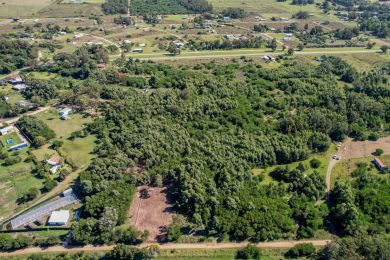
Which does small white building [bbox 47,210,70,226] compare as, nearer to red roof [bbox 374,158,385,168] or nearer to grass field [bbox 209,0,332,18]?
red roof [bbox 374,158,385,168]

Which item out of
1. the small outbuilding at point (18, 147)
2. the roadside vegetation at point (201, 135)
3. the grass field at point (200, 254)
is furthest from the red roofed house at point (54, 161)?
the grass field at point (200, 254)

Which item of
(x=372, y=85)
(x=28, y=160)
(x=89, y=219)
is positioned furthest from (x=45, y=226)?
(x=372, y=85)

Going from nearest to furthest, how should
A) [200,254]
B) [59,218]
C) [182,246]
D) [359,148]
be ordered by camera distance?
1. [200,254]
2. [182,246]
3. [59,218]
4. [359,148]

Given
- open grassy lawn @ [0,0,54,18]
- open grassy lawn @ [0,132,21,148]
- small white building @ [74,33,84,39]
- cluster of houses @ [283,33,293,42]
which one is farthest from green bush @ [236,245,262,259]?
open grassy lawn @ [0,0,54,18]

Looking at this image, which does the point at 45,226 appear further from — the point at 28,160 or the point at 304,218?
the point at 304,218

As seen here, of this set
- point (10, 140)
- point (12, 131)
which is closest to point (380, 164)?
point (10, 140)

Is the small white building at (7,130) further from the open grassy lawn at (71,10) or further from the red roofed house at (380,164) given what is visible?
the open grassy lawn at (71,10)

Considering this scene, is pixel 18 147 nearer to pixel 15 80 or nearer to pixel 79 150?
pixel 79 150
